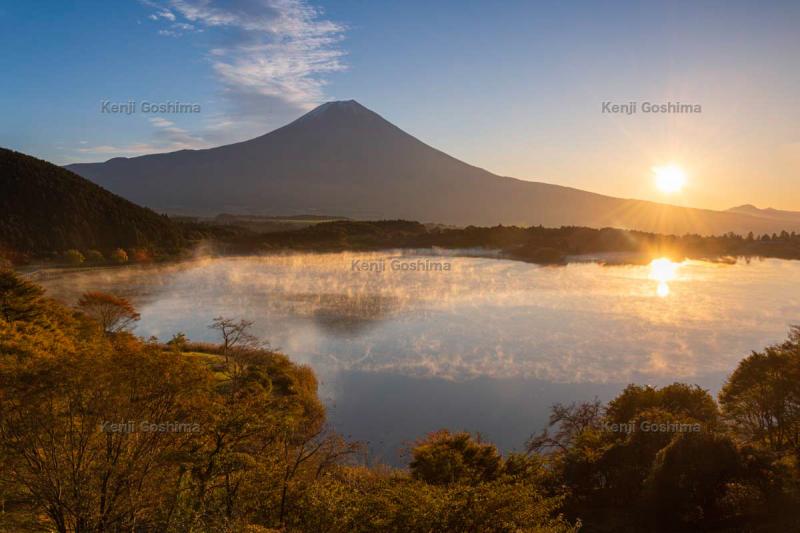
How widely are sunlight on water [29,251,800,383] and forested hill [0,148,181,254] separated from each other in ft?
39.0

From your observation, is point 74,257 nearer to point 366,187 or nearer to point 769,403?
point 769,403

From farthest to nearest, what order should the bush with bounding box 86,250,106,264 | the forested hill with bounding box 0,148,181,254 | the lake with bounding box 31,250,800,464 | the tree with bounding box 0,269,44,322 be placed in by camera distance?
the bush with bounding box 86,250,106,264 < the forested hill with bounding box 0,148,181,254 < the lake with bounding box 31,250,800,464 < the tree with bounding box 0,269,44,322

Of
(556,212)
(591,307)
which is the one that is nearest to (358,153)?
(556,212)

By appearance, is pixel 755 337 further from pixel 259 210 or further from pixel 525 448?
pixel 259 210

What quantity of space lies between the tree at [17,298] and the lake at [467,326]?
1138cm

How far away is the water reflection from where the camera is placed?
53934 millimetres

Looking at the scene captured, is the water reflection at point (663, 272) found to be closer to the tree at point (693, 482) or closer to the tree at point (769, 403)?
the tree at point (769, 403)

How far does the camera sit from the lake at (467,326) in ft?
76.3

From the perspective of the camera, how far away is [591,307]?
44438 millimetres

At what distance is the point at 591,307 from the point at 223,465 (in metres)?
40.1

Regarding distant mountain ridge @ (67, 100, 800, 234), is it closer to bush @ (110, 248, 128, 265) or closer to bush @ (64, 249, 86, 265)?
bush @ (110, 248, 128, 265)

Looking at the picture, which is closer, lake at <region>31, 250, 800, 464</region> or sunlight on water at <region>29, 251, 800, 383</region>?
lake at <region>31, 250, 800, 464</region>

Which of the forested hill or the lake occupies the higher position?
the forested hill

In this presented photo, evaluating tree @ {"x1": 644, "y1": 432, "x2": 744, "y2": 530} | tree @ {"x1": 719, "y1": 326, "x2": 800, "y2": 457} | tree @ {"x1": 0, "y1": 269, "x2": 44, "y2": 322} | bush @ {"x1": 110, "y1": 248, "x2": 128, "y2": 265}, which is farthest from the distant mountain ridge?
tree @ {"x1": 644, "y1": 432, "x2": 744, "y2": 530}
